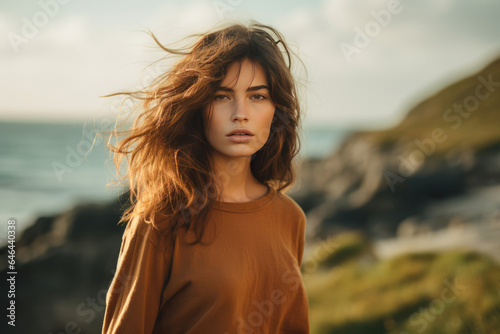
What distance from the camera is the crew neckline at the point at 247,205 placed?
6.62 feet

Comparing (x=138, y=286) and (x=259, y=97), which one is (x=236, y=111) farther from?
(x=138, y=286)

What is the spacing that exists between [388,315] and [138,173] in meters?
3.36

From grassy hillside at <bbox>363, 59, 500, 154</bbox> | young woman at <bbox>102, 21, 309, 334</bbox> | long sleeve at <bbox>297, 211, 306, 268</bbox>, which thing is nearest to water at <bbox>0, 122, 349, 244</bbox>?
grassy hillside at <bbox>363, 59, 500, 154</bbox>

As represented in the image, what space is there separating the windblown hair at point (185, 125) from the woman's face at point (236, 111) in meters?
0.04

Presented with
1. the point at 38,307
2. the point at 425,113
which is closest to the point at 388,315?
the point at 38,307

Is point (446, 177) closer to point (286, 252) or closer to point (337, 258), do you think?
point (337, 258)

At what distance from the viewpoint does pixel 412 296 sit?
182 inches

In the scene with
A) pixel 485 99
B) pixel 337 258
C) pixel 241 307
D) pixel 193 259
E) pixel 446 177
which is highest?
pixel 485 99

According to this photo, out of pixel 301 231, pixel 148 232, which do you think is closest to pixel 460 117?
pixel 301 231

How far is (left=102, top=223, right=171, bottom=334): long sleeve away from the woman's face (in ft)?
1.62

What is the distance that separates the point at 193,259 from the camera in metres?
1.82

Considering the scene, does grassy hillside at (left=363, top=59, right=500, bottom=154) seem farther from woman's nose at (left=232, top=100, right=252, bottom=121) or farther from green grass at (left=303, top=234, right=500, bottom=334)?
woman's nose at (left=232, top=100, right=252, bottom=121)

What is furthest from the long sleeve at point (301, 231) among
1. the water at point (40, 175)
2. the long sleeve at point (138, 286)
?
the water at point (40, 175)

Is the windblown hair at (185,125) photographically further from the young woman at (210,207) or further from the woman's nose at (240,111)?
the woman's nose at (240,111)
